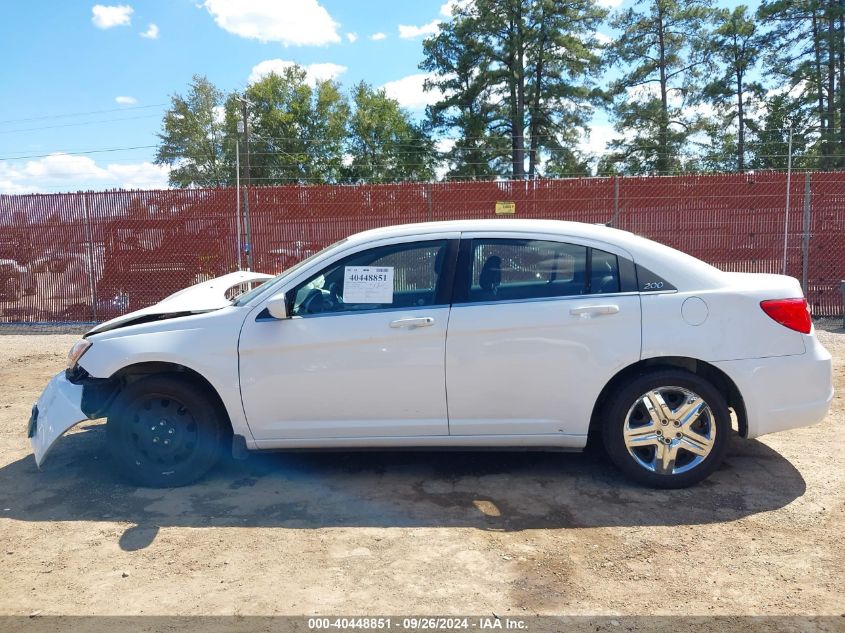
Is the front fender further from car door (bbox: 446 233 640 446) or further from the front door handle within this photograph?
car door (bbox: 446 233 640 446)

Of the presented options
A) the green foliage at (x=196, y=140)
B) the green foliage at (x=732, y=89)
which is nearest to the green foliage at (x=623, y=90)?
the green foliage at (x=732, y=89)

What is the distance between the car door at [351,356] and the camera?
13.4 feet

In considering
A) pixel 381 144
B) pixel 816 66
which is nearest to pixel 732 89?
pixel 816 66

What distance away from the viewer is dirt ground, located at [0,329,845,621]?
Result: 10.1 ft

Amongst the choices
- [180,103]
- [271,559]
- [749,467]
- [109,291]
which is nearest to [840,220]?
[749,467]

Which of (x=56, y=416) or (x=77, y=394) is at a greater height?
(x=77, y=394)

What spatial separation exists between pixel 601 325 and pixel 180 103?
59.7m

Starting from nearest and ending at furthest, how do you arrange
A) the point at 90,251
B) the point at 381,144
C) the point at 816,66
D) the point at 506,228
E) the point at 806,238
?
the point at 506,228 → the point at 806,238 → the point at 90,251 → the point at 816,66 → the point at 381,144

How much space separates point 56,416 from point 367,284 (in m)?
2.17

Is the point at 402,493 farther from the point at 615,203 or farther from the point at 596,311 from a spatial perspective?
the point at 615,203

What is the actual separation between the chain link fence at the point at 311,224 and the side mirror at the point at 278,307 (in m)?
7.19

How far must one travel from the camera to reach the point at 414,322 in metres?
4.06

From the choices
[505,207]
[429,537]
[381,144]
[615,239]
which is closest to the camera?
[429,537]

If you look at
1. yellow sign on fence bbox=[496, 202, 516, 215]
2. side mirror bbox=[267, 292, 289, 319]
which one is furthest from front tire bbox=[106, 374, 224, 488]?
yellow sign on fence bbox=[496, 202, 516, 215]
